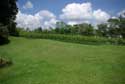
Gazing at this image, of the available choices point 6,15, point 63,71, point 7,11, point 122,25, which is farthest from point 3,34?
point 122,25

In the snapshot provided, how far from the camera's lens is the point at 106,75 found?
1705 centimetres

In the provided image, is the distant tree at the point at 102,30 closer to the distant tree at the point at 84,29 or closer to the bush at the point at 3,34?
the distant tree at the point at 84,29

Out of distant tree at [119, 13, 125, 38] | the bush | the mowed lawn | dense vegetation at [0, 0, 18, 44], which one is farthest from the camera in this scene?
distant tree at [119, 13, 125, 38]

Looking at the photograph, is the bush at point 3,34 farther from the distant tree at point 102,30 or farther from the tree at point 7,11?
the distant tree at point 102,30

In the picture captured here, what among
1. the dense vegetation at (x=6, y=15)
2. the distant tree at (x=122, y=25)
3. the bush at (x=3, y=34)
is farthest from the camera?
the distant tree at (x=122, y=25)

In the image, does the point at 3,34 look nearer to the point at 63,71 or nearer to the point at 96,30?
the point at 63,71

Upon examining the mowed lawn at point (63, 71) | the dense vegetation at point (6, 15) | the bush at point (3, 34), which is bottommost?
the mowed lawn at point (63, 71)

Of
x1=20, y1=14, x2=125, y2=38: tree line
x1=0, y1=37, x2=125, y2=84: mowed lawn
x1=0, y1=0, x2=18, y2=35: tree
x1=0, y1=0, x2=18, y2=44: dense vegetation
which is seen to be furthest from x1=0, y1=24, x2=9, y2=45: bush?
x1=20, y1=14, x2=125, y2=38: tree line

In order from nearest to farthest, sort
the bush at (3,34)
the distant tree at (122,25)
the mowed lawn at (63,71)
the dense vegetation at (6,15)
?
the mowed lawn at (63,71) → the bush at (3,34) → the dense vegetation at (6,15) → the distant tree at (122,25)

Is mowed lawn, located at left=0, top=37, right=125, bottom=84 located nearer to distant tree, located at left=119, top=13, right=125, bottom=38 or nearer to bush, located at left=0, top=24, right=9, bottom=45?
bush, located at left=0, top=24, right=9, bottom=45

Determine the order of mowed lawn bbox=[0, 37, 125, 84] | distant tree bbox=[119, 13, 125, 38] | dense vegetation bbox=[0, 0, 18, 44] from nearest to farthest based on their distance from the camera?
mowed lawn bbox=[0, 37, 125, 84] → dense vegetation bbox=[0, 0, 18, 44] → distant tree bbox=[119, 13, 125, 38]

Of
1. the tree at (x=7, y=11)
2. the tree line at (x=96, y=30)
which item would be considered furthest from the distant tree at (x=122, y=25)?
the tree at (x=7, y=11)

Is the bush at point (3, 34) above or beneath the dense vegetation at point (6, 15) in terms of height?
beneath

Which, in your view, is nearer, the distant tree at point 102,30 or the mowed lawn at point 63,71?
the mowed lawn at point 63,71
